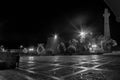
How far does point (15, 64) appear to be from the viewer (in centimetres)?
1025

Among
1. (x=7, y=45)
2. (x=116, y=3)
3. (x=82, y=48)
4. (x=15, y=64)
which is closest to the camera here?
(x=116, y=3)

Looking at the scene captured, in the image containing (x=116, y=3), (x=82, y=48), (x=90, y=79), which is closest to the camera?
(x=116, y=3)

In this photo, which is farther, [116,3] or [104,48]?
[104,48]

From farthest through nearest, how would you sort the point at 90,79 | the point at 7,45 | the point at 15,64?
1. the point at 7,45
2. the point at 15,64
3. the point at 90,79

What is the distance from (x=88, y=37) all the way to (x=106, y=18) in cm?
1935

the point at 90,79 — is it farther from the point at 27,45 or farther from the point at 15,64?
the point at 27,45

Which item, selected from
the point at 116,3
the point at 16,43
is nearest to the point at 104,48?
the point at 116,3

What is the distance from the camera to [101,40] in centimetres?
4928

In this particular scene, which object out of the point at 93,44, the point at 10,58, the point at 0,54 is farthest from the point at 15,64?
the point at 93,44

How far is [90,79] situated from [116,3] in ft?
11.2

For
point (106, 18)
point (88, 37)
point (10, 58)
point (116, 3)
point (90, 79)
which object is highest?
point (106, 18)

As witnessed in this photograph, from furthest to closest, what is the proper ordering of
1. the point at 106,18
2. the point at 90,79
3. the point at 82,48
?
the point at 106,18 → the point at 82,48 → the point at 90,79

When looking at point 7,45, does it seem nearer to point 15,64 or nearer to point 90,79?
point 15,64

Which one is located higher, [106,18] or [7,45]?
[106,18]
